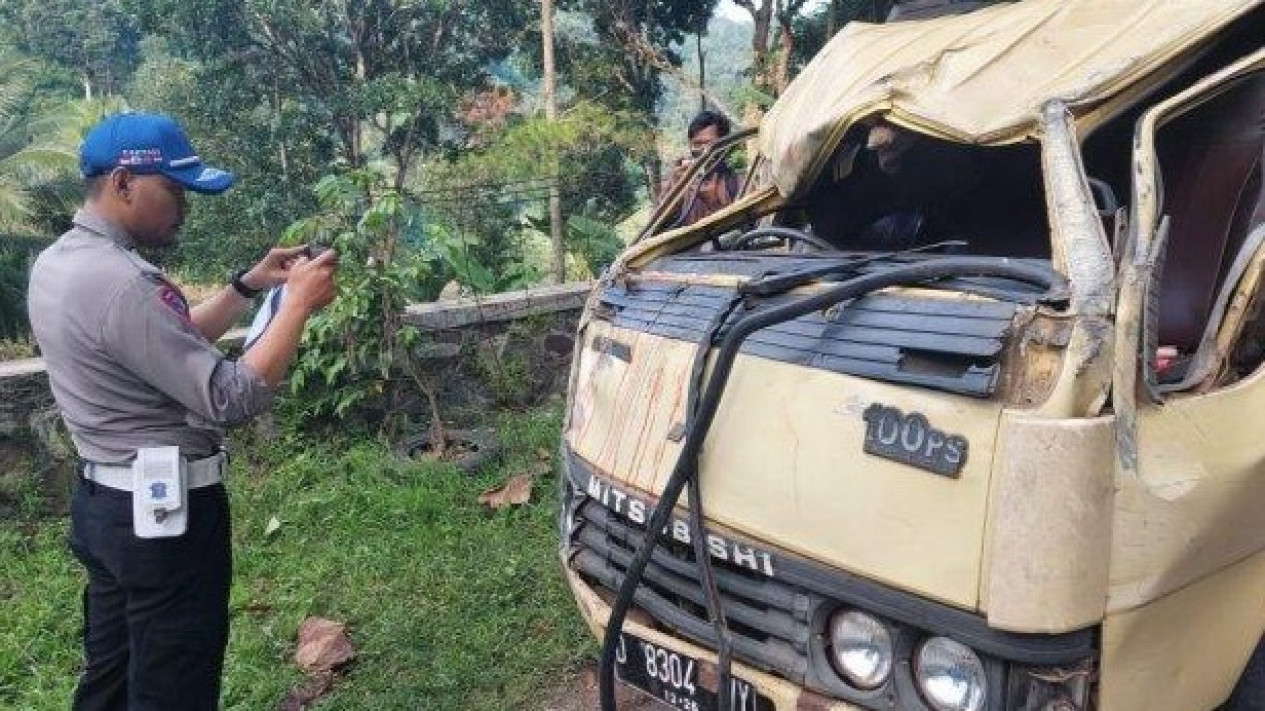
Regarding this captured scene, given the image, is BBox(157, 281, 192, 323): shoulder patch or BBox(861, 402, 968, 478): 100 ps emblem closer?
BBox(861, 402, 968, 478): 100 ps emblem

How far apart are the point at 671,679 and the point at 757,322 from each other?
2.83 feet

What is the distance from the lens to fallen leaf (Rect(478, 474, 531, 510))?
188 inches

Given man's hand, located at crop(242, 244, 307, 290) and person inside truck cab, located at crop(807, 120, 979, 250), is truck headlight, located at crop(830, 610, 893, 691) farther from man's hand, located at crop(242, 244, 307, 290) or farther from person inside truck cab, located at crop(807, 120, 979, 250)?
man's hand, located at crop(242, 244, 307, 290)

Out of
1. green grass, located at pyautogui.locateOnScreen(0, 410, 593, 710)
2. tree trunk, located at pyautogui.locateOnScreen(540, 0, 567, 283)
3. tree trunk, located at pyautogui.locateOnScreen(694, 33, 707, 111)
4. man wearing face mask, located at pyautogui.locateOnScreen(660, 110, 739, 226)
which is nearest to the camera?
green grass, located at pyautogui.locateOnScreen(0, 410, 593, 710)

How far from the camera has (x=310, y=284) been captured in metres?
2.52

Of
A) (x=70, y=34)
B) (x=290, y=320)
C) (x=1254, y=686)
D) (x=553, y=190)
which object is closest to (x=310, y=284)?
(x=290, y=320)

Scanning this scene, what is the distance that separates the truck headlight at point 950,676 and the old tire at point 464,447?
3.43 metres

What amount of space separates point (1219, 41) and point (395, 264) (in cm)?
394

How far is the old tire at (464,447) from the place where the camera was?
5168 millimetres

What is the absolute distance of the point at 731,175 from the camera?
5555mm

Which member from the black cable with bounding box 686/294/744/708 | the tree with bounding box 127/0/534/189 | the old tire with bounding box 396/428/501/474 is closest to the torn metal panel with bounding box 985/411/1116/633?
the black cable with bounding box 686/294/744/708

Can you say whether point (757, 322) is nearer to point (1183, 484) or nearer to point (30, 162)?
point (1183, 484)

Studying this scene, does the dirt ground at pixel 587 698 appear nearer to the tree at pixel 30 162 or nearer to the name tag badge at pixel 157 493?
the name tag badge at pixel 157 493

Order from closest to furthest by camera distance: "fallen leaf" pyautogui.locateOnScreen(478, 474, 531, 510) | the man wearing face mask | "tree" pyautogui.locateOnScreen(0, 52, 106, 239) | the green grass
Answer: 1. the green grass
2. the man wearing face mask
3. "fallen leaf" pyautogui.locateOnScreen(478, 474, 531, 510)
4. "tree" pyautogui.locateOnScreen(0, 52, 106, 239)
